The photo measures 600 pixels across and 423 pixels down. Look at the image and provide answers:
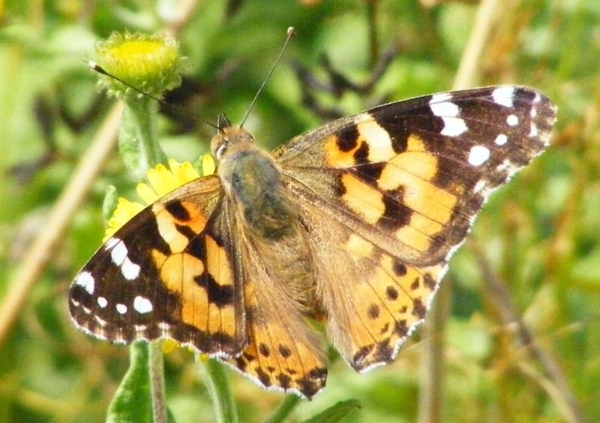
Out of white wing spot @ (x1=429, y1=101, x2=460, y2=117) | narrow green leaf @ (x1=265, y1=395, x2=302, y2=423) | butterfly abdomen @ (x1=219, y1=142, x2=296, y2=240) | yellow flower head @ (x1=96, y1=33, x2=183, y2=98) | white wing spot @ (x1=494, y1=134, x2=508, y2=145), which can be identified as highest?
yellow flower head @ (x1=96, y1=33, x2=183, y2=98)

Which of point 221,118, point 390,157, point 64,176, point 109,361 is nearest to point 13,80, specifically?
point 64,176

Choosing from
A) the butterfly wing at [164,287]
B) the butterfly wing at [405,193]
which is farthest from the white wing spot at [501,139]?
the butterfly wing at [164,287]

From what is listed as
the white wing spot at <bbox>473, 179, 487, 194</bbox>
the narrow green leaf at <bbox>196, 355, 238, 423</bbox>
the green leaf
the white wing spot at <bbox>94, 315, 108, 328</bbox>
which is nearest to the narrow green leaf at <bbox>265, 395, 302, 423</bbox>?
the narrow green leaf at <bbox>196, 355, 238, 423</bbox>

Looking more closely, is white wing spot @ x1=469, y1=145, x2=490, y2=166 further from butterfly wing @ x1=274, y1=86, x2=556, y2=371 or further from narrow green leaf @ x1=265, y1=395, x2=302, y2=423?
narrow green leaf @ x1=265, y1=395, x2=302, y2=423

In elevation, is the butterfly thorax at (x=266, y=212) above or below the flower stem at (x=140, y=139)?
below

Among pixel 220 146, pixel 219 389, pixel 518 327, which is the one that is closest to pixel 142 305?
pixel 219 389

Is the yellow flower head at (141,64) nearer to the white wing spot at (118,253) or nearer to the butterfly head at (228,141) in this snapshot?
the butterfly head at (228,141)

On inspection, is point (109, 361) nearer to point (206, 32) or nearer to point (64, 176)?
point (64, 176)
